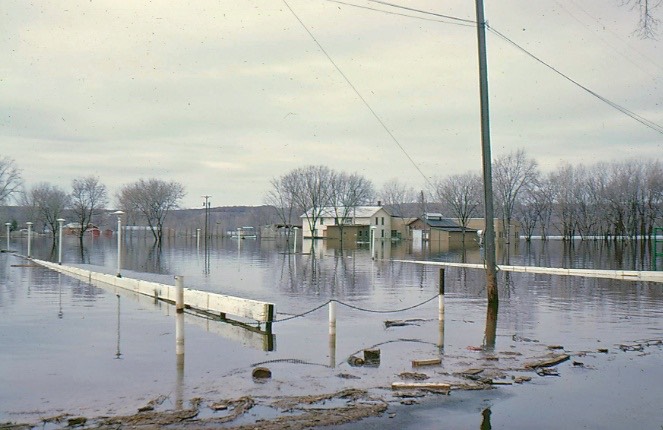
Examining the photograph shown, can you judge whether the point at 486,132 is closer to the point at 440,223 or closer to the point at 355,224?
the point at 440,223

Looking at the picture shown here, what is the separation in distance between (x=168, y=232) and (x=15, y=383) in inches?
6752

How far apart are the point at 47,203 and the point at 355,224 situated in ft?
213

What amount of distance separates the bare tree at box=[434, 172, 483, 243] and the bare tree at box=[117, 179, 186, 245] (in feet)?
189

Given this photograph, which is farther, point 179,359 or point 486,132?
point 486,132

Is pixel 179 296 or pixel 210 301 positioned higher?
pixel 179 296

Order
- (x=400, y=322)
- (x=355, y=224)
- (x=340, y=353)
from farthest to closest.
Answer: (x=355, y=224)
(x=400, y=322)
(x=340, y=353)

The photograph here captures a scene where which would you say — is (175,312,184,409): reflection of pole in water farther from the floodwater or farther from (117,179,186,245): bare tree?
(117,179,186,245): bare tree

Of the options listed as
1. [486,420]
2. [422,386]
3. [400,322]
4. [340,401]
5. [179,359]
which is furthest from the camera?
[400,322]

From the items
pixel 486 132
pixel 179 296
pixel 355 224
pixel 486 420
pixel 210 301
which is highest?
pixel 486 132

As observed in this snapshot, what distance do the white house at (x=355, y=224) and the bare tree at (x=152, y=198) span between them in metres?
30.7

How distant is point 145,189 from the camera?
14875 centimetres

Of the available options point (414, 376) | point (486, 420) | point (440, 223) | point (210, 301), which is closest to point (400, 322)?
point (210, 301)

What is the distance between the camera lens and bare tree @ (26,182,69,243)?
141000 mm

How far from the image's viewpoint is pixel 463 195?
12888 centimetres
